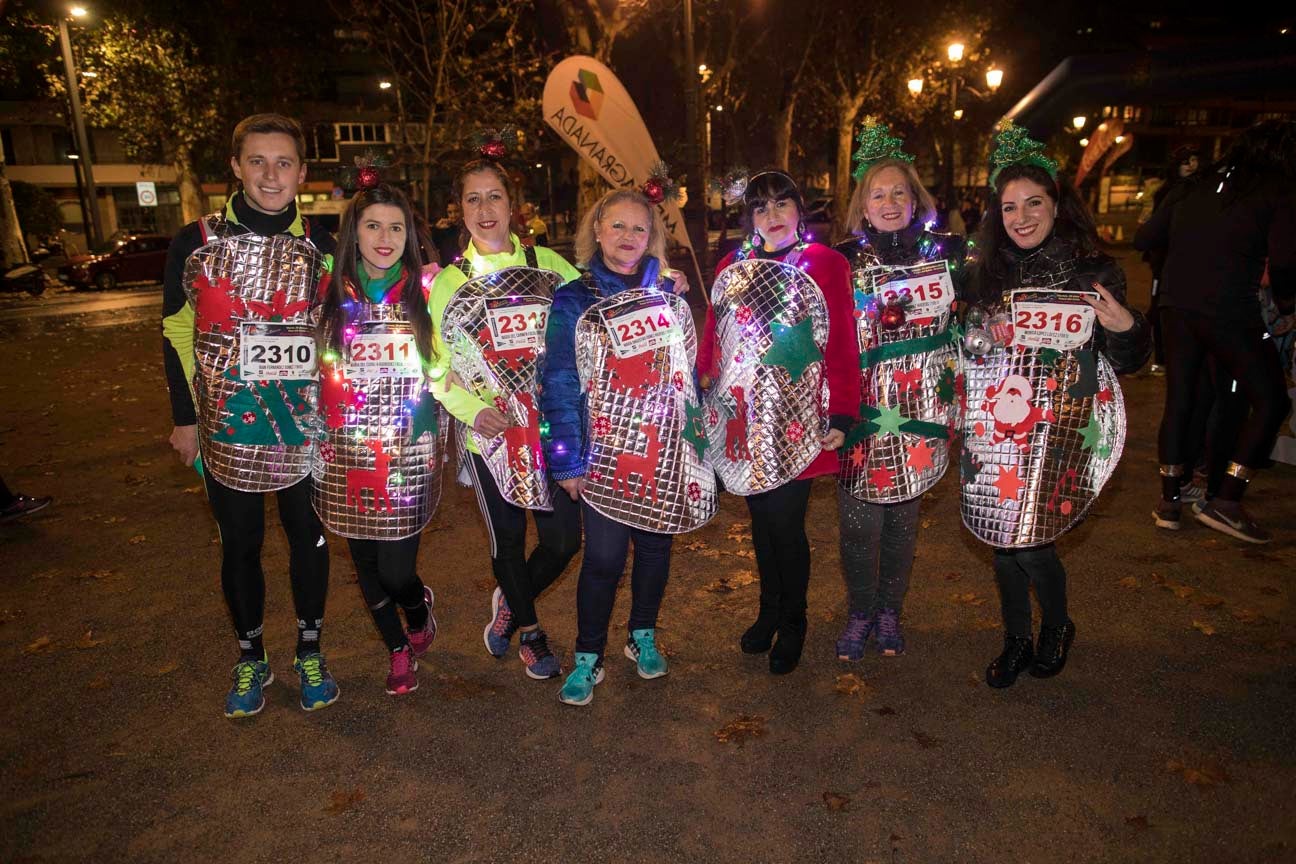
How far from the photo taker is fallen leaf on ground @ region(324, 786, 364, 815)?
2.84 metres

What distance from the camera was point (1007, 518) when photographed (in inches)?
126

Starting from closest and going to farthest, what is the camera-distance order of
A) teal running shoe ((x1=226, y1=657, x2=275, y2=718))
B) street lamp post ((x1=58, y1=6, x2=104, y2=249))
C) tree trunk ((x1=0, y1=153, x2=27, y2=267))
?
teal running shoe ((x1=226, y1=657, x2=275, y2=718)) < street lamp post ((x1=58, y1=6, x2=104, y2=249)) < tree trunk ((x1=0, y1=153, x2=27, y2=267))

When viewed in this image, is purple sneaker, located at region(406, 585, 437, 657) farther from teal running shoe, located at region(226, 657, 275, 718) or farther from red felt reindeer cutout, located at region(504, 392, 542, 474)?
red felt reindeer cutout, located at region(504, 392, 542, 474)

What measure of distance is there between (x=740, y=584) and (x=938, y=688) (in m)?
1.28

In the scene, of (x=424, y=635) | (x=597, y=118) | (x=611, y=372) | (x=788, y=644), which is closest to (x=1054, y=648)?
(x=788, y=644)

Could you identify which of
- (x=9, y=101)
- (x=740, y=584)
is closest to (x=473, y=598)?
(x=740, y=584)

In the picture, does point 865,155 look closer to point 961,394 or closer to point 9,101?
point 961,394

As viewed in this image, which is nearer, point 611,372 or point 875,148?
point 611,372

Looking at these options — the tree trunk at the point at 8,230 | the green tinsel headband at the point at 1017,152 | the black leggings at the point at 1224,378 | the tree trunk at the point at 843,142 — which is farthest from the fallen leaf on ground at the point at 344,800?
the tree trunk at the point at 8,230

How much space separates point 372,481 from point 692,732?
59.1 inches

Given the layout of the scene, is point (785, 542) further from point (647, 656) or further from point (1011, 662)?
point (1011, 662)

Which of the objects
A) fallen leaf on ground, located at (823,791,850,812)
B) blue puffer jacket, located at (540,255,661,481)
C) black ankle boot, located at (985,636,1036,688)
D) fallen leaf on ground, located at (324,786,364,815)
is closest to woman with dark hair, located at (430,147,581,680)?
blue puffer jacket, located at (540,255,661,481)

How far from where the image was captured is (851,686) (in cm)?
351

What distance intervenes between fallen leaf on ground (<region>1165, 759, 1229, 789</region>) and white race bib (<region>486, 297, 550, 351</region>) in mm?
2631
